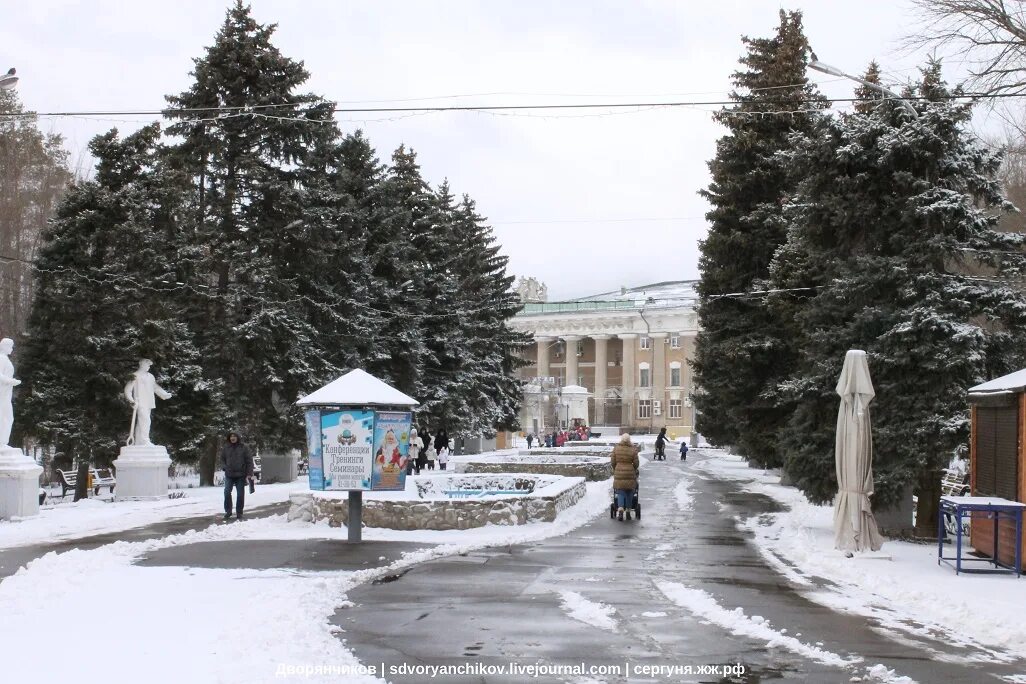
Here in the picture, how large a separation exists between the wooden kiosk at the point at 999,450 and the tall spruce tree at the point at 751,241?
1379cm

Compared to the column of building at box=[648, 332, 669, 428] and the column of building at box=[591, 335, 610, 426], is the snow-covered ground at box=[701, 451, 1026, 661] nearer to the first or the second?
the column of building at box=[648, 332, 669, 428]

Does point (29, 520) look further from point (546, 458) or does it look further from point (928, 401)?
point (546, 458)

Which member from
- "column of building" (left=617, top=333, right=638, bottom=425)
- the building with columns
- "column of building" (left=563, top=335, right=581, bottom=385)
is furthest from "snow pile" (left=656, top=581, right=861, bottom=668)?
"column of building" (left=563, top=335, right=581, bottom=385)

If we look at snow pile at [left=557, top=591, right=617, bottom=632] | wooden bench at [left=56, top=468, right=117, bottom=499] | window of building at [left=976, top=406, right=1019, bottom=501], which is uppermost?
window of building at [left=976, top=406, right=1019, bottom=501]

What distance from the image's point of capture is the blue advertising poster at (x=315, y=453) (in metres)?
16.8

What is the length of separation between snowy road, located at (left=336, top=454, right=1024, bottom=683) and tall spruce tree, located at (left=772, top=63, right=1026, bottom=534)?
4.15 meters

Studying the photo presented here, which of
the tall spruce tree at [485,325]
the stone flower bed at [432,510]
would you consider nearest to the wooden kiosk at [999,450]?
the stone flower bed at [432,510]

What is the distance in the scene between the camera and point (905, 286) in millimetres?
18797

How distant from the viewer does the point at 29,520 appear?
70.3ft

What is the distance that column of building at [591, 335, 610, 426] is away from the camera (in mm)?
118562

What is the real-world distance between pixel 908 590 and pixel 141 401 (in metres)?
21.2

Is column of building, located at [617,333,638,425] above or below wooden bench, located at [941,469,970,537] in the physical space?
above

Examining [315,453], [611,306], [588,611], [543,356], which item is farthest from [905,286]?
[543,356]

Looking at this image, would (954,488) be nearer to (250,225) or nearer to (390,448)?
(390,448)
